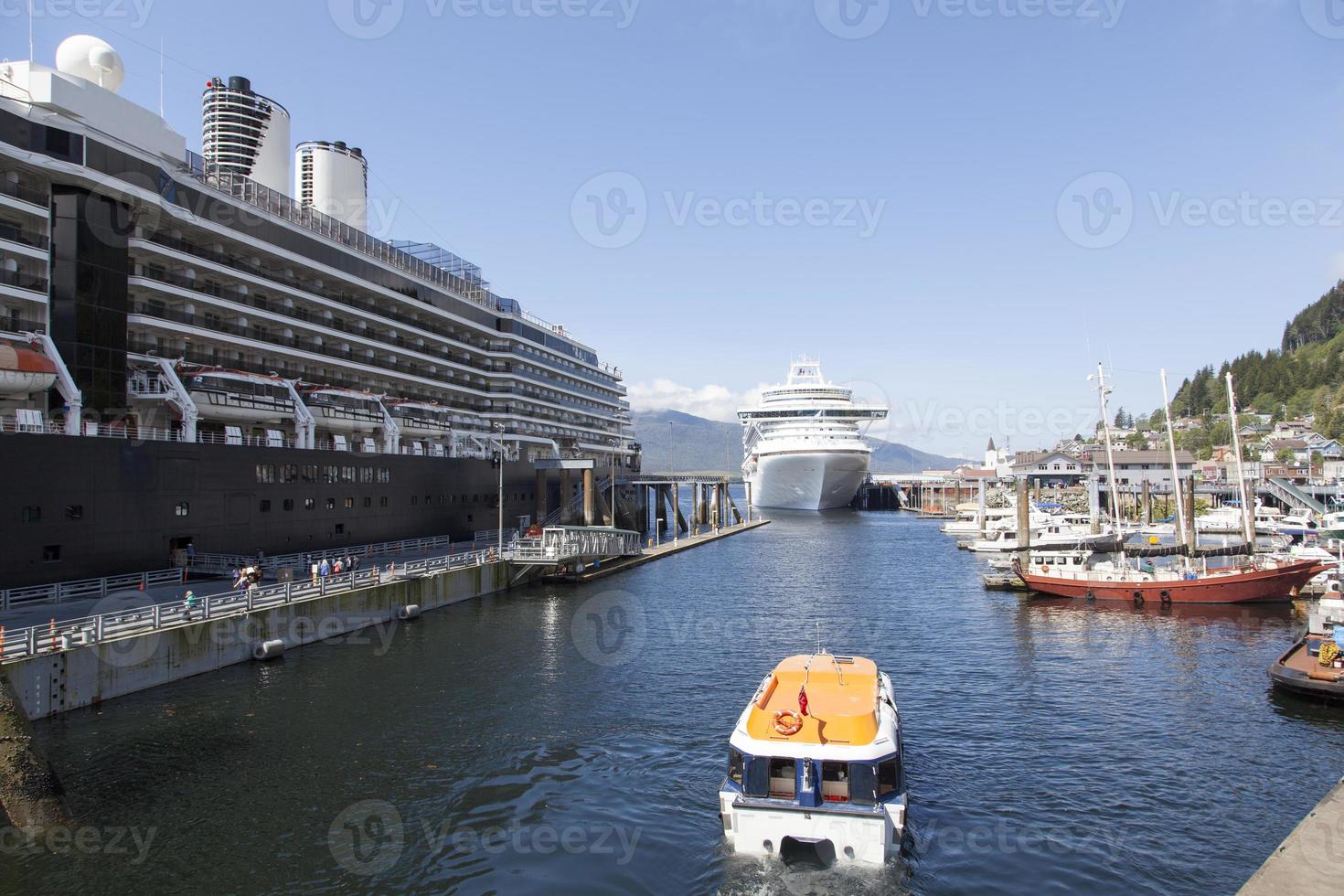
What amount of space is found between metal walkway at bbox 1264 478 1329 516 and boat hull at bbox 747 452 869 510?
156 feet

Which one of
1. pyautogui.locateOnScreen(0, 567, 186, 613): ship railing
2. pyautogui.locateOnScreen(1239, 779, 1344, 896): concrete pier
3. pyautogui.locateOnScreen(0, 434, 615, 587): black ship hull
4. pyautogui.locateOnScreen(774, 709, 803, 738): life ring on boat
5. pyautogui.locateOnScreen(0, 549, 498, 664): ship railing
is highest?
pyautogui.locateOnScreen(0, 434, 615, 587): black ship hull

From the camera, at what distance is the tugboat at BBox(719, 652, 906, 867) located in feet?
41.5

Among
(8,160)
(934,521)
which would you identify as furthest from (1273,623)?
(934,521)

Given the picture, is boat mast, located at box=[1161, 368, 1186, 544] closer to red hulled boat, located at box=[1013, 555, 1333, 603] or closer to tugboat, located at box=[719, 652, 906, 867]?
red hulled boat, located at box=[1013, 555, 1333, 603]

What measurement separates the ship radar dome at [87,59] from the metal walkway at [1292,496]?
105578mm

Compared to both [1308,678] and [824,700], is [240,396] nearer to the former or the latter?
[824,700]

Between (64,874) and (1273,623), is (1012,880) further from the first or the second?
(1273,623)

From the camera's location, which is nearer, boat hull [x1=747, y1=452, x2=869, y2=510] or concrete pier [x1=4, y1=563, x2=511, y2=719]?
concrete pier [x1=4, y1=563, x2=511, y2=719]

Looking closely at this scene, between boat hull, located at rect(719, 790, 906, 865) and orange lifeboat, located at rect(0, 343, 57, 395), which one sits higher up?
orange lifeboat, located at rect(0, 343, 57, 395)

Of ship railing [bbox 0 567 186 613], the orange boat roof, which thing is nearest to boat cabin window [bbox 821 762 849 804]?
the orange boat roof

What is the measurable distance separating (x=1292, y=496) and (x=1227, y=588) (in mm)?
67182

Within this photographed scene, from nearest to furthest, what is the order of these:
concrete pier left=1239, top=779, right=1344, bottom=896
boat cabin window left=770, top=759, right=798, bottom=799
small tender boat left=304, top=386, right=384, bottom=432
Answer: concrete pier left=1239, top=779, right=1344, bottom=896 → boat cabin window left=770, top=759, right=798, bottom=799 → small tender boat left=304, top=386, right=384, bottom=432

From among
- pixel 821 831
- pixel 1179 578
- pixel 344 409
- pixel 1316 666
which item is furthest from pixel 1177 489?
pixel 344 409

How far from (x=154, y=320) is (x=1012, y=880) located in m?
36.8
